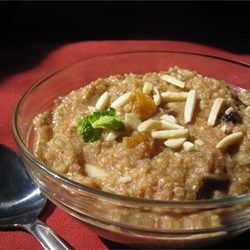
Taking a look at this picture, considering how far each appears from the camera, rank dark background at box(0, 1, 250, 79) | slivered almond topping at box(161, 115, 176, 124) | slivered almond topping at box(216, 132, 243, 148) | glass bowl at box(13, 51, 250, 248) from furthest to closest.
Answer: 1. dark background at box(0, 1, 250, 79)
2. slivered almond topping at box(161, 115, 176, 124)
3. slivered almond topping at box(216, 132, 243, 148)
4. glass bowl at box(13, 51, 250, 248)

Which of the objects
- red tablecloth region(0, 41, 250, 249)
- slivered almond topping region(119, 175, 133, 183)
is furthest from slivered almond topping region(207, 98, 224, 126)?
red tablecloth region(0, 41, 250, 249)

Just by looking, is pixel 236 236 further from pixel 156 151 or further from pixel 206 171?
pixel 156 151

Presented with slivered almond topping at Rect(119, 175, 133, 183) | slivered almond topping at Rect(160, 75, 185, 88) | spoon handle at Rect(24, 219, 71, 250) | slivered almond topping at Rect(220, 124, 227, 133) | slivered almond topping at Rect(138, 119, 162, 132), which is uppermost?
slivered almond topping at Rect(160, 75, 185, 88)

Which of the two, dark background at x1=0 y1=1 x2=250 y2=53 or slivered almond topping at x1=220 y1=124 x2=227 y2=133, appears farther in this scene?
dark background at x1=0 y1=1 x2=250 y2=53

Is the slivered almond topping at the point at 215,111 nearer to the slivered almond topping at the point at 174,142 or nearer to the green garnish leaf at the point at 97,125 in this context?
the slivered almond topping at the point at 174,142

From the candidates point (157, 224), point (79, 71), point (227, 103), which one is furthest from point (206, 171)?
point (79, 71)

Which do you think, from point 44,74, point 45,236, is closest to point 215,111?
point 45,236

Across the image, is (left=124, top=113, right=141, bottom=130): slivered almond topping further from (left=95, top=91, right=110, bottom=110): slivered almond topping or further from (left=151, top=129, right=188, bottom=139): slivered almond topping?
(left=95, top=91, right=110, bottom=110): slivered almond topping
